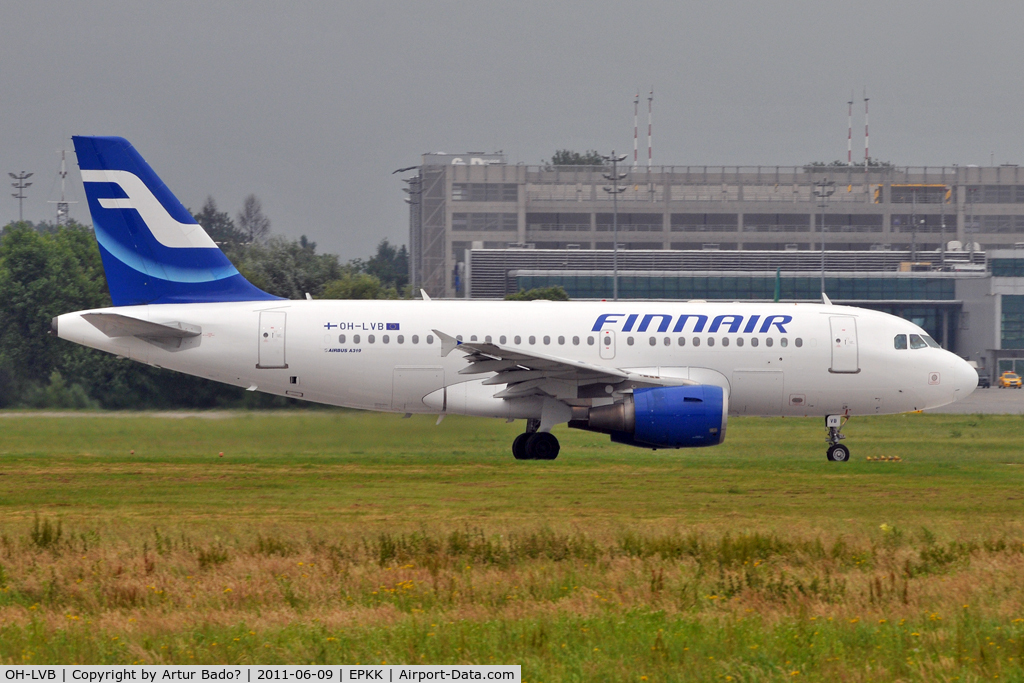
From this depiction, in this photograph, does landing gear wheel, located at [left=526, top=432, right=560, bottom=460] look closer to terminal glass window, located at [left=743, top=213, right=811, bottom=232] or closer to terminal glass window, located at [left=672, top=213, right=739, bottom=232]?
Answer: terminal glass window, located at [left=672, top=213, right=739, bottom=232]

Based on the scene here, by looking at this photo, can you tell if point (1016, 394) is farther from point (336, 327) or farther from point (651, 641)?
point (651, 641)

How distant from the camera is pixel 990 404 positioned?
182 ft

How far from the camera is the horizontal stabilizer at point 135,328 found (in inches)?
897

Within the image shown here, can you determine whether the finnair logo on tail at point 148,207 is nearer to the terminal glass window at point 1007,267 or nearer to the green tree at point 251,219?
the terminal glass window at point 1007,267

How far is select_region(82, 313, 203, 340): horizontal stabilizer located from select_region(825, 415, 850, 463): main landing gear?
44.2 feet

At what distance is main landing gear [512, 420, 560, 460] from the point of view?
77.6ft

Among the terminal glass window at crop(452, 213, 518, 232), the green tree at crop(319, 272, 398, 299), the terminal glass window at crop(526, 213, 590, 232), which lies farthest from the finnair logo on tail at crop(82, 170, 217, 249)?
the terminal glass window at crop(526, 213, 590, 232)

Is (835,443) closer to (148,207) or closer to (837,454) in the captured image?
(837,454)

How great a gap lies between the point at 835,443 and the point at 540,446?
653 centimetres

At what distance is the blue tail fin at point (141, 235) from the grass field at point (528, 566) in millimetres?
3627

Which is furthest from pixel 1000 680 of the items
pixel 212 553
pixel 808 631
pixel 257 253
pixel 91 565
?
pixel 257 253

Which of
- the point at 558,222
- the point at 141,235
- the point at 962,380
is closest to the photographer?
the point at 141,235

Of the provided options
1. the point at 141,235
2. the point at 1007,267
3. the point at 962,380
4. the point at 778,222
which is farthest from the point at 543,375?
the point at 778,222

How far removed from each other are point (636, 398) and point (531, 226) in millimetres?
A: 100671
